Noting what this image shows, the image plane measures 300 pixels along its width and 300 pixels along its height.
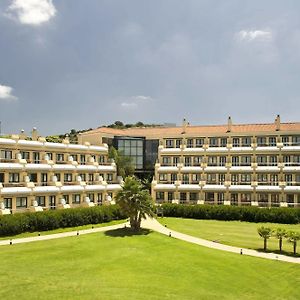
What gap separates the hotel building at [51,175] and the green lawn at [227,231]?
15.1 meters

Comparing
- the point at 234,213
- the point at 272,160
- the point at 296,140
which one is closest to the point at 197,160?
the point at 272,160

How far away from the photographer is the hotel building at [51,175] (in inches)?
2437

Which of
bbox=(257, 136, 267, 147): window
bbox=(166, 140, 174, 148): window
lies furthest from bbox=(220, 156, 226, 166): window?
bbox=(166, 140, 174, 148): window

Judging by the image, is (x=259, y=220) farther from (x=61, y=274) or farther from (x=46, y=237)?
(x=61, y=274)

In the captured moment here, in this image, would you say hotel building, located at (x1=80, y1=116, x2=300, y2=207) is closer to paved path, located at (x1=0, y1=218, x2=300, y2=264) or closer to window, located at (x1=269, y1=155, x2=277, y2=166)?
window, located at (x1=269, y1=155, x2=277, y2=166)

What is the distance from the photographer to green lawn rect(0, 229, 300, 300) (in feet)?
106

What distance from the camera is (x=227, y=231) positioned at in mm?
61188

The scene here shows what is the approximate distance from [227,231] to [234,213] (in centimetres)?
1161

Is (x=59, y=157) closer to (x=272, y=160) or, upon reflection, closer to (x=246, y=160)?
(x=246, y=160)

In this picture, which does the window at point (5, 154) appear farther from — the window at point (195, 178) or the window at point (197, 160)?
the window at point (197, 160)

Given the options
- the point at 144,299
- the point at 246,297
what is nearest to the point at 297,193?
the point at 246,297

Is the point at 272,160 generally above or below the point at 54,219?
above

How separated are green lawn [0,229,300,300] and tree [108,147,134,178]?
34303 millimetres

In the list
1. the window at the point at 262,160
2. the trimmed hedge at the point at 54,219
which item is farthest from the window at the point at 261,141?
the trimmed hedge at the point at 54,219
